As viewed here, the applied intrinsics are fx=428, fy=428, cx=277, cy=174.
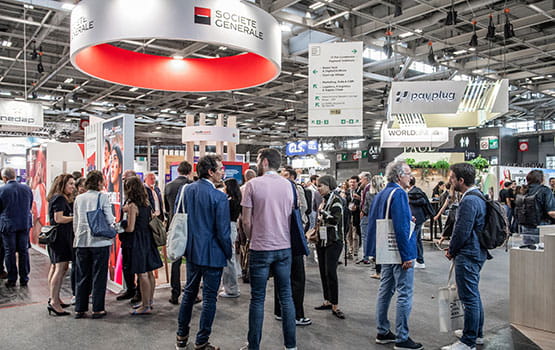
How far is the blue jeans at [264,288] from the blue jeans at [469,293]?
4.19 ft

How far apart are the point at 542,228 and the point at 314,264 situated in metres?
3.40

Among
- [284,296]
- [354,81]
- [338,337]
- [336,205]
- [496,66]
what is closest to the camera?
[284,296]

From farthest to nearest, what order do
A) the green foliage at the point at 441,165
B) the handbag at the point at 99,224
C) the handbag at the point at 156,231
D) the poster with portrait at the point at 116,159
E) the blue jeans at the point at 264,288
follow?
1. the green foliage at the point at 441,165
2. the poster with portrait at the point at 116,159
3. the handbag at the point at 156,231
4. the handbag at the point at 99,224
5. the blue jeans at the point at 264,288

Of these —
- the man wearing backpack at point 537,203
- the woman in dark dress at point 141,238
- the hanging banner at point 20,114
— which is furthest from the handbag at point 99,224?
the hanging banner at point 20,114

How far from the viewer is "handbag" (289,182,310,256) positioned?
10.3ft

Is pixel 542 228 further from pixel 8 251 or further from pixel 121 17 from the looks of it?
pixel 8 251

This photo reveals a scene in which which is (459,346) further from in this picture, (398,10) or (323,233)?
(398,10)

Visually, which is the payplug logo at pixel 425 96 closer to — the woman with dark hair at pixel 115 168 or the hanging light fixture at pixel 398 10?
the hanging light fixture at pixel 398 10

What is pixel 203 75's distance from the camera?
171 inches

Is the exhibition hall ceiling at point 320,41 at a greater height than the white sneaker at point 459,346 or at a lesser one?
greater

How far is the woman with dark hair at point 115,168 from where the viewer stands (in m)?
4.94

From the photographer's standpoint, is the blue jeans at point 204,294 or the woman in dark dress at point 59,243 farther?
the woman in dark dress at point 59,243

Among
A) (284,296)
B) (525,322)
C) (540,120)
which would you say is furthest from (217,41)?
(540,120)

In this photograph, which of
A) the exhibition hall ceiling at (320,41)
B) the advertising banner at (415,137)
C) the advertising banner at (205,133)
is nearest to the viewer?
the exhibition hall ceiling at (320,41)
